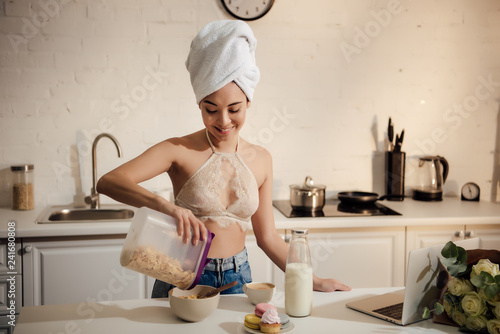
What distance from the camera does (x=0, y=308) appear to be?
7.71 feet

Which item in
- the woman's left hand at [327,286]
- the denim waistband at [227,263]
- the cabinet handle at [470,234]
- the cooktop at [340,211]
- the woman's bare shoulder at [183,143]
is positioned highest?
the woman's bare shoulder at [183,143]

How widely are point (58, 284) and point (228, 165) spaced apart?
1.20 meters

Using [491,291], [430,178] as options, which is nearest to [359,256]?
[430,178]

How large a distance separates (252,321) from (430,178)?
87.9 inches

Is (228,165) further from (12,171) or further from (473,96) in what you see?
(473,96)

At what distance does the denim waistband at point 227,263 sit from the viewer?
1657 millimetres

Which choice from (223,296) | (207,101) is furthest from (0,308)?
(207,101)

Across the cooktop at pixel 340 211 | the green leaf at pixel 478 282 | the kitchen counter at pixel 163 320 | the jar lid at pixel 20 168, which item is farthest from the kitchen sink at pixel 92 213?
the green leaf at pixel 478 282

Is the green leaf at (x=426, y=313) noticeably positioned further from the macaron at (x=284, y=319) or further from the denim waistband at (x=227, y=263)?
the denim waistband at (x=227, y=263)

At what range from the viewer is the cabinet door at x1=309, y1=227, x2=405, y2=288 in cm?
264

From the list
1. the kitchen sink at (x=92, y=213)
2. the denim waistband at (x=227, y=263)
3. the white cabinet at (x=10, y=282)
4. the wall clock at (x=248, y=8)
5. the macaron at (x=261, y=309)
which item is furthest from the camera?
the wall clock at (x=248, y=8)

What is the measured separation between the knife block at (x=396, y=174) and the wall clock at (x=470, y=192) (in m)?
0.39

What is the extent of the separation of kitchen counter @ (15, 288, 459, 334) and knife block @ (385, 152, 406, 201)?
1.82m

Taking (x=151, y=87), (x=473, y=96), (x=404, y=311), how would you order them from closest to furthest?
(x=404, y=311) < (x=151, y=87) < (x=473, y=96)
